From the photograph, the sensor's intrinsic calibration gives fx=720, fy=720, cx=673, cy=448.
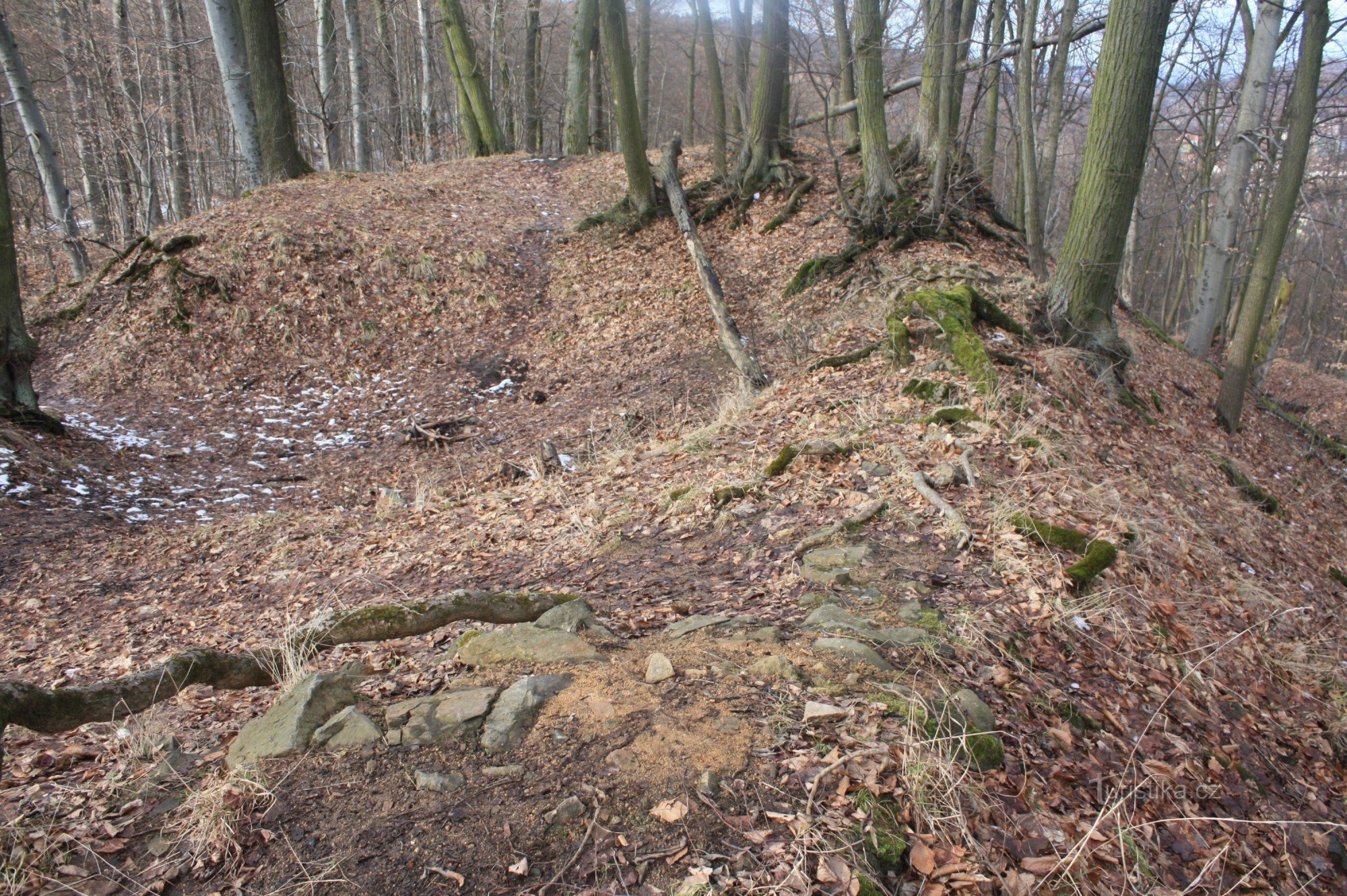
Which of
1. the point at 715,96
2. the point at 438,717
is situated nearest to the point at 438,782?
the point at 438,717

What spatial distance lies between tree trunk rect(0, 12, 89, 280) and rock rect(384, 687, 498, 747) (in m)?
13.8

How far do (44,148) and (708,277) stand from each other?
11.8 metres

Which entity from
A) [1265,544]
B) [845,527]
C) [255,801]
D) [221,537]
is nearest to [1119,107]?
[1265,544]

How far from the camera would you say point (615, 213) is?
1348cm

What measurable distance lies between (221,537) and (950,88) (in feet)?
35.2

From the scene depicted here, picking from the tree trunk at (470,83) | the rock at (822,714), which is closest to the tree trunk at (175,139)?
the tree trunk at (470,83)

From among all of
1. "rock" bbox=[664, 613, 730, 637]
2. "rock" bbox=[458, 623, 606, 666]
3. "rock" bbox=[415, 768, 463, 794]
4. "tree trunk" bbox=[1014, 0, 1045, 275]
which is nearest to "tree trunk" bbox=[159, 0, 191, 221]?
"tree trunk" bbox=[1014, 0, 1045, 275]

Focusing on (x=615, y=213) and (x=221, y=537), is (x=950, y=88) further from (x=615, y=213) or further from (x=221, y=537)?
(x=221, y=537)

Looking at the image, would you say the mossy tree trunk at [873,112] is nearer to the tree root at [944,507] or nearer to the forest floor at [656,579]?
the forest floor at [656,579]

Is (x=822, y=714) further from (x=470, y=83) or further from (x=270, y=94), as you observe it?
(x=470, y=83)

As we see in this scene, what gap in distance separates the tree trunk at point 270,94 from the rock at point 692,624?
13.7m

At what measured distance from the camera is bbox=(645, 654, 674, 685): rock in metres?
2.94

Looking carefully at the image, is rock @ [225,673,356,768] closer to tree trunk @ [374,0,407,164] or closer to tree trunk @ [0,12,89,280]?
tree trunk @ [0,12,89,280]

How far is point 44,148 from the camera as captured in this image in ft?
40.9
